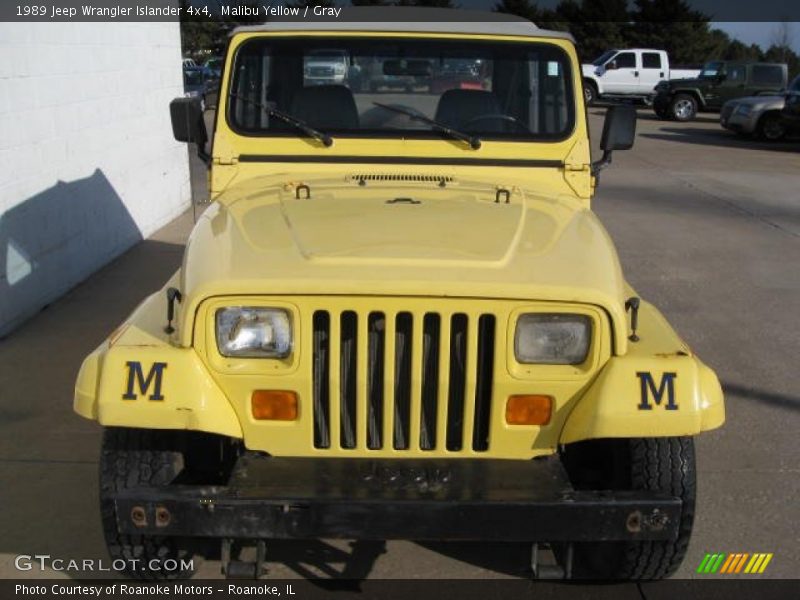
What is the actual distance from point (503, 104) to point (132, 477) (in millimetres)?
2290

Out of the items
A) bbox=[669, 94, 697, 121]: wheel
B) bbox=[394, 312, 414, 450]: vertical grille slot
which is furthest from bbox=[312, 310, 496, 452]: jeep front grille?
bbox=[669, 94, 697, 121]: wheel

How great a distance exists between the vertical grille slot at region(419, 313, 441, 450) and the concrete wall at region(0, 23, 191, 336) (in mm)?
4217

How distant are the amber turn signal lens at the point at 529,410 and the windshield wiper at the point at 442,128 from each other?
5.08 feet

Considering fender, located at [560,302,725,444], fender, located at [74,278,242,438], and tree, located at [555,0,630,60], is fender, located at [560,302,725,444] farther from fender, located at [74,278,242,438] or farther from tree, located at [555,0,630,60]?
tree, located at [555,0,630,60]

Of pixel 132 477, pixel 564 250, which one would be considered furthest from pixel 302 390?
pixel 564 250

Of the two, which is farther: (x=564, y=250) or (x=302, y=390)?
(x=564, y=250)

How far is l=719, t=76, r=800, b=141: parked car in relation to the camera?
66.3 ft

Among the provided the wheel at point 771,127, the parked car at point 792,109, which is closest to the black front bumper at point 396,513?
A: the parked car at point 792,109

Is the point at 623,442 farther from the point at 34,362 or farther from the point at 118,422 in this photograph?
the point at 34,362

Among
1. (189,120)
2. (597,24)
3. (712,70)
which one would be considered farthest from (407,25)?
(597,24)

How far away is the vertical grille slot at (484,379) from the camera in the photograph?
278 cm

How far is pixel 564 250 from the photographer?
310 centimetres

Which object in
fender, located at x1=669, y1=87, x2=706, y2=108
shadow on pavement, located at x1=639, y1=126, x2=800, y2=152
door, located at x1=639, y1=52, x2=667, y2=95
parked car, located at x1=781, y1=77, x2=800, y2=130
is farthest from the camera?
door, located at x1=639, y1=52, x2=667, y2=95

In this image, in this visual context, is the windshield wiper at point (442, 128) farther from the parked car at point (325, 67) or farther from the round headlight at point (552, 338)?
the round headlight at point (552, 338)
